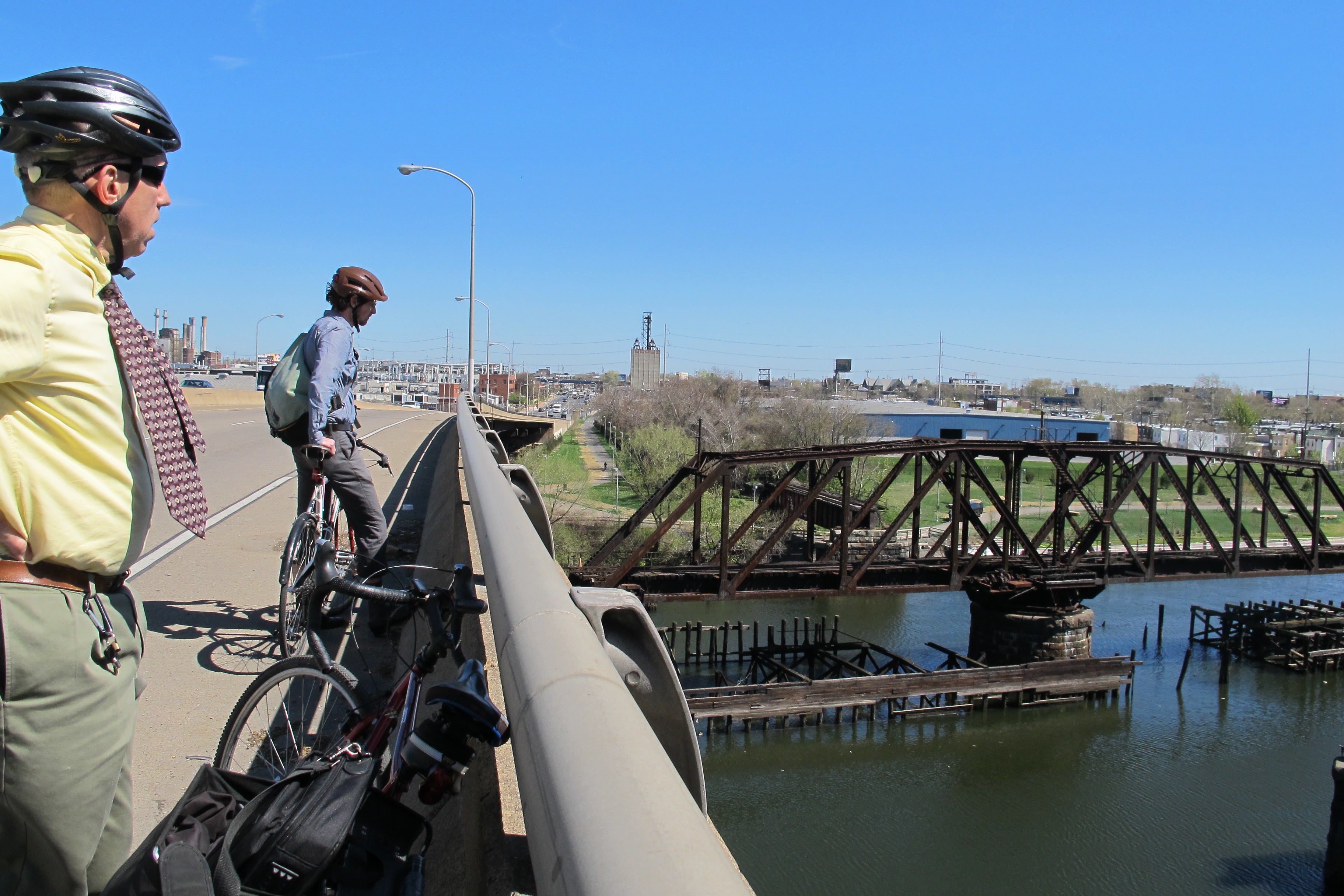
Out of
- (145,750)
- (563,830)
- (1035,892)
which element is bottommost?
(1035,892)

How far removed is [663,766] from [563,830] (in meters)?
0.15

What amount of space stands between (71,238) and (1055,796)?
26.9 m

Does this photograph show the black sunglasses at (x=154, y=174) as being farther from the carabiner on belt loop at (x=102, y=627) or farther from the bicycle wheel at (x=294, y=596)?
the bicycle wheel at (x=294, y=596)

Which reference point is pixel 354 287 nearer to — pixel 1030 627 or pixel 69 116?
pixel 69 116

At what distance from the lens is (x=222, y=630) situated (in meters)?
5.76

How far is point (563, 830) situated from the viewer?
3.68 feet

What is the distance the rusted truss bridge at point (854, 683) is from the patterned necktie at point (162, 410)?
2278 centimetres

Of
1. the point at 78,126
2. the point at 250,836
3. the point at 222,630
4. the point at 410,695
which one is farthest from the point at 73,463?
the point at 222,630

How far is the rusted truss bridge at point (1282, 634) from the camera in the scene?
36.2 m

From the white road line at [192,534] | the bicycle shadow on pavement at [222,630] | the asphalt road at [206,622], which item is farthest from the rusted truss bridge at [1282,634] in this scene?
the bicycle shadow on pavement at [222,630]

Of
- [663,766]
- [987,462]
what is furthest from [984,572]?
[987,462]

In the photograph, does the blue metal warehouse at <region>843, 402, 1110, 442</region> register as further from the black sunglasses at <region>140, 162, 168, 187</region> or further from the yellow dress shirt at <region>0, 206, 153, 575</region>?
the yellow dress shirt at <region>0, 206, 153, 575</region>

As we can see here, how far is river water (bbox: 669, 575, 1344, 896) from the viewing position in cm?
2020

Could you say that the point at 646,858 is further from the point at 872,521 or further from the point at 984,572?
the point at 872,521
